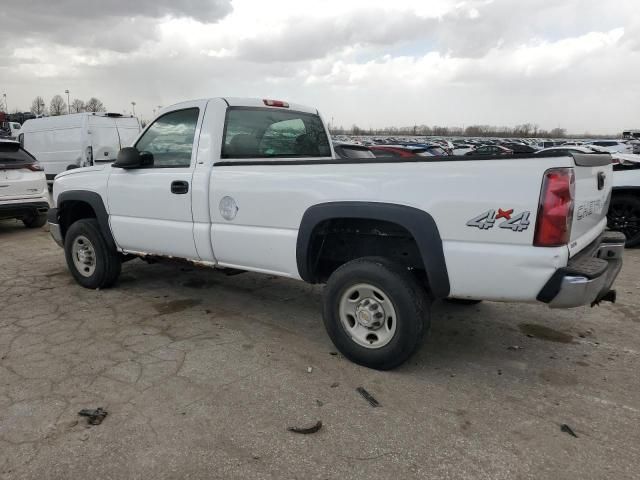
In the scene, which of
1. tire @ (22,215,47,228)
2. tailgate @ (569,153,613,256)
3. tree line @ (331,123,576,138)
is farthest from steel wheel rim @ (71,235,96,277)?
tree line @ (331,123,576,138)

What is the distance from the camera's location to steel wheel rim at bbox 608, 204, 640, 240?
295 inches

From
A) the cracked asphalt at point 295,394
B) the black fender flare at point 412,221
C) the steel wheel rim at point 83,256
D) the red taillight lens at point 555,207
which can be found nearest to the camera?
the cracked asphalt at point 295,394

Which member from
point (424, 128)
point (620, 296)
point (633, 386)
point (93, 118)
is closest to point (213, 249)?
point (633, 386)

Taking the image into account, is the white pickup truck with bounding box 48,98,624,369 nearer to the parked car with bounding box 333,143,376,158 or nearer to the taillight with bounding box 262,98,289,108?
the taillight with bounding box 262,98,289,108

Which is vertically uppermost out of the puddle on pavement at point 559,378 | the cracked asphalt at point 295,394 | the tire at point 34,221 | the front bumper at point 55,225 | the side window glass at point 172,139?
the side window glass at point 172,139

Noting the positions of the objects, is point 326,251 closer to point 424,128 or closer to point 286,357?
point 286,357

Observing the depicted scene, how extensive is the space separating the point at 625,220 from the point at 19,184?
9.99 meters

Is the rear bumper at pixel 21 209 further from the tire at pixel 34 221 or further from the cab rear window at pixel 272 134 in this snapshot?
the cab rear window at pixel 272 134

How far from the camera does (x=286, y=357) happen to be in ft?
12.0

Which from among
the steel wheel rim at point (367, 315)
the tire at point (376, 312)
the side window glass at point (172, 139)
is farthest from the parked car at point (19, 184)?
the steel wheel rim at point (367, 315)

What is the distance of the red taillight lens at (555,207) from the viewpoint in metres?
2.65

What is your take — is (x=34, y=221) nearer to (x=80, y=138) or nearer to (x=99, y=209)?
(x=80, y=138)

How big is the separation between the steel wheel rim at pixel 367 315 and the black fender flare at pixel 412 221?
36cm

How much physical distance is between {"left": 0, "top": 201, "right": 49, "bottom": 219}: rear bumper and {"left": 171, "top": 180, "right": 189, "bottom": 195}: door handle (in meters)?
5.73
